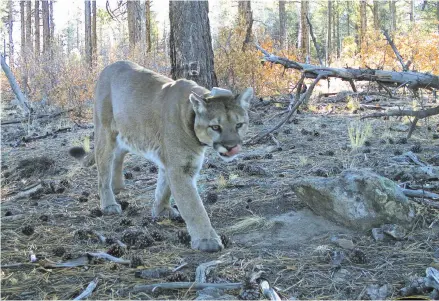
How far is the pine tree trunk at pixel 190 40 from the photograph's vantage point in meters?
7.46

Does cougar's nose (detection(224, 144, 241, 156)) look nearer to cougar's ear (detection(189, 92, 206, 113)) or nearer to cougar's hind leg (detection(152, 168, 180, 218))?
cougar's ear (detection(189, 92, 206, 113))

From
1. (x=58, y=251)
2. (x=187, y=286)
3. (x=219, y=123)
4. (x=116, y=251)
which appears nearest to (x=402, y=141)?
(x=219, y=123)

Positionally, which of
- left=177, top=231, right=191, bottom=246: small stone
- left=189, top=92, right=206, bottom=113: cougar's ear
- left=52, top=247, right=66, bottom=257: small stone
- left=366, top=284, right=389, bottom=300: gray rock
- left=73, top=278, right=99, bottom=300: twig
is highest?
left=189, top=92, right=206, bottom=113: cougar's ear

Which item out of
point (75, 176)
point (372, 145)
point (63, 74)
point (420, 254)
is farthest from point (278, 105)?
point (420, 254)

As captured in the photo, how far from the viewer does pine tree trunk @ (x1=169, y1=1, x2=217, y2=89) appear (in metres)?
7.46

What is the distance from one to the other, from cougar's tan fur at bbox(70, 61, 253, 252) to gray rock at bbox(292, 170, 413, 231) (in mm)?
854

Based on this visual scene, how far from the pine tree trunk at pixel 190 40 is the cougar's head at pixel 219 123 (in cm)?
383

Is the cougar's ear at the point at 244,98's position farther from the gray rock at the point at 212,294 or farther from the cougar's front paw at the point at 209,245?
the gray rock at the point at 212,294

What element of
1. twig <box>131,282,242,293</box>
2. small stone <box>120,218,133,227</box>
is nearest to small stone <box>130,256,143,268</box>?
twig <box>131,282,242,293</box>

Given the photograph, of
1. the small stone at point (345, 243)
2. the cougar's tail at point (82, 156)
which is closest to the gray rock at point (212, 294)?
the small stone at point (345, 243)

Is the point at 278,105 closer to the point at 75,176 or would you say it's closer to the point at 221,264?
the point at 75,176

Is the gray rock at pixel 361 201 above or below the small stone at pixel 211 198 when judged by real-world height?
above

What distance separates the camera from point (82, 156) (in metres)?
5.57

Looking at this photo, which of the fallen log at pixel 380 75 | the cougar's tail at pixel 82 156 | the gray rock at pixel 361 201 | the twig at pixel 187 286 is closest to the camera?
the twig at pixel 187 286
